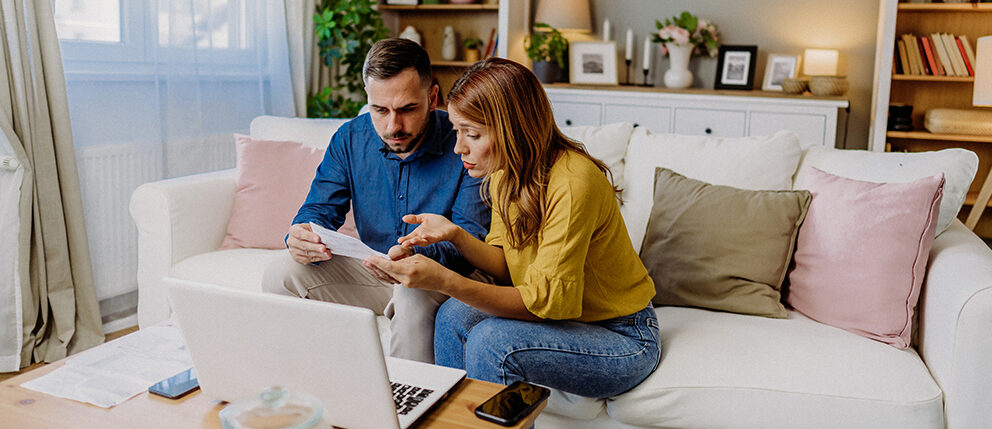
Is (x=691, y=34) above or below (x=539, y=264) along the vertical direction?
above

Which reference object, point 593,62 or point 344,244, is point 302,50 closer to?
point 593,62

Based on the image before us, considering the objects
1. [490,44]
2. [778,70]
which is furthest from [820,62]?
[490,44]

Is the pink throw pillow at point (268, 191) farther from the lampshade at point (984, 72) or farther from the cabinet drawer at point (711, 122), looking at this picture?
the lampshade at point (984, 72)

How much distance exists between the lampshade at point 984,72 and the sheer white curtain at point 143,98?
2.99 m

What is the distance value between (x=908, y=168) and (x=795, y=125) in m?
1.86

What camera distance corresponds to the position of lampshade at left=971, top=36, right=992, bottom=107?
2.99 metres

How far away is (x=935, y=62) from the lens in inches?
150

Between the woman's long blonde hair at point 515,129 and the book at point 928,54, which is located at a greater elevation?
the book at point 928,54

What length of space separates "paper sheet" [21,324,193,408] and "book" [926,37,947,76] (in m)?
3.66

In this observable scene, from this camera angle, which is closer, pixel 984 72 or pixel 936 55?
pixel 984 72

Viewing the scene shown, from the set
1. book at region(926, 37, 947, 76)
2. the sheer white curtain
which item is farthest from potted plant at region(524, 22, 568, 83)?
book at region(926, 37, 947, 76)

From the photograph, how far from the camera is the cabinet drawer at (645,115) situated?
400 centimetres

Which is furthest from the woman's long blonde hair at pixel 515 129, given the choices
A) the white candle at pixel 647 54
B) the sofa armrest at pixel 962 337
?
the white candle at pixel 647 54


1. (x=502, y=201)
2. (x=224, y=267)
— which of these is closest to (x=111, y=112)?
(x=224, y=267)
